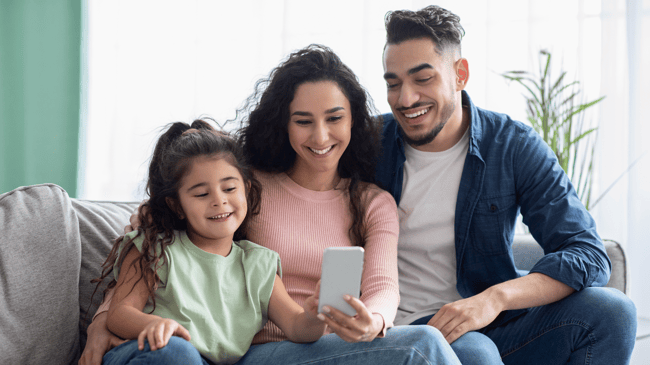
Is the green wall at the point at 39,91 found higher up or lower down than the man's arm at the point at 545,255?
higher up

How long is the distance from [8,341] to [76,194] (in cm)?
287

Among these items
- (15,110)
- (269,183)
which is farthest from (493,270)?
(15,110)

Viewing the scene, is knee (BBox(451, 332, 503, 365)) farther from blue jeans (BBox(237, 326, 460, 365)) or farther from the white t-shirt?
the white t-shirt

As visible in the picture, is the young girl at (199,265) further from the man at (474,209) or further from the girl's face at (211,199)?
the man at (474,209)

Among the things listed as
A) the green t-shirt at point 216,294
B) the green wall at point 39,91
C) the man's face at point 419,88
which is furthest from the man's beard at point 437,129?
the green wall at point 39,91

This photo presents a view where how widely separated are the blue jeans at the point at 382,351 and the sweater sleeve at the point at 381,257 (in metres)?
0.04

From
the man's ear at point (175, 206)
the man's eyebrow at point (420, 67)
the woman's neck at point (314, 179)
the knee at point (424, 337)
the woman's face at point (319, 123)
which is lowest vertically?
the knee at point (424, 337)

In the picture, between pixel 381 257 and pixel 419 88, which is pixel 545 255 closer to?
pixel 381 257

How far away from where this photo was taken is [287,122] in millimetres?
1502

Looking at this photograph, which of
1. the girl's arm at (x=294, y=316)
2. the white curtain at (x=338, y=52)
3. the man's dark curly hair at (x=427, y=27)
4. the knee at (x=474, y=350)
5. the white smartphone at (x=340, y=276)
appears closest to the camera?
the white smartphone at (x=340, y=276)

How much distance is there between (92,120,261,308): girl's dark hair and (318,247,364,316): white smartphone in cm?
44

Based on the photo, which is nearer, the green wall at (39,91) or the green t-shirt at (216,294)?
the green t-shirt at (216,294)

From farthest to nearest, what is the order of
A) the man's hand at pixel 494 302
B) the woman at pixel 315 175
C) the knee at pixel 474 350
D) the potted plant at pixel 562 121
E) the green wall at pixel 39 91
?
the green wall at pixel 39 91
the potted plant at pixel 562 121
the woman at pixel 315 175
the man's hand at pixel 494 302
the knee at pixel 474 350

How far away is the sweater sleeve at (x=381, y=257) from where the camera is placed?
4.05 feet
